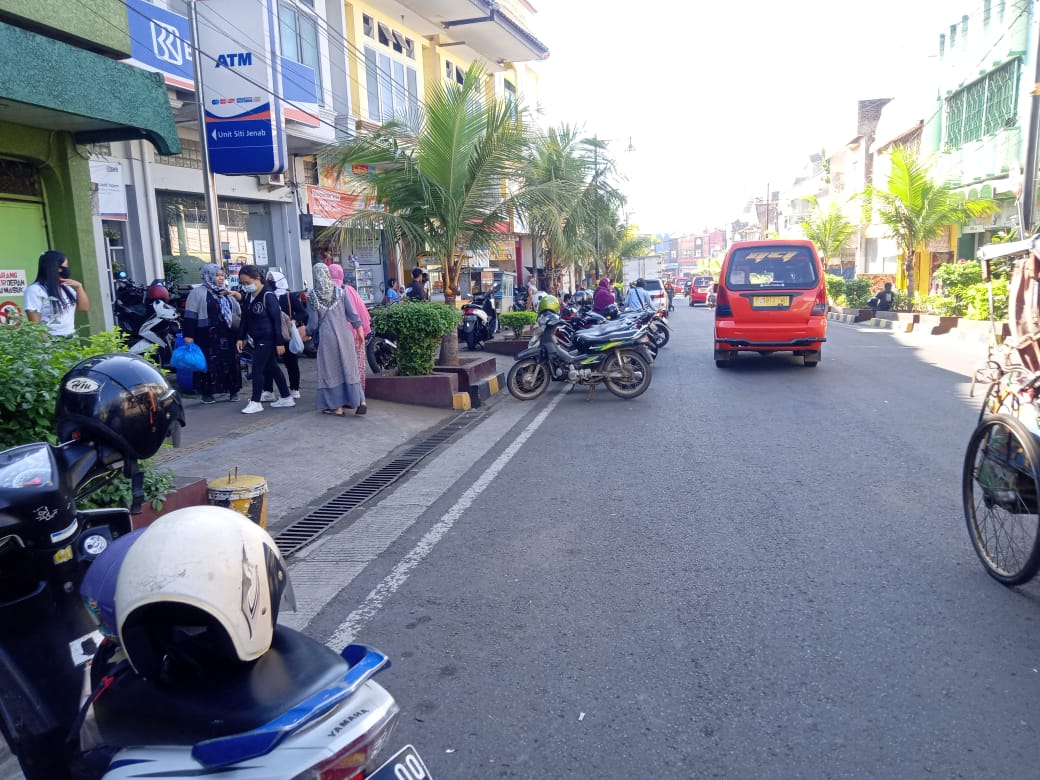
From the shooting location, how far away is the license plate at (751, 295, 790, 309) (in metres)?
13.0

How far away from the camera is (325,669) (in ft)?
6.32

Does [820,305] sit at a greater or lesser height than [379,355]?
greater

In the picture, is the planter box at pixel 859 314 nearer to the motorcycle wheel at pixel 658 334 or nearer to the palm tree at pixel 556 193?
the palm tree at pixel 556 193

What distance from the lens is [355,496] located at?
6.82m

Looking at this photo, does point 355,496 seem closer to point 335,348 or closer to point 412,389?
point 335,348

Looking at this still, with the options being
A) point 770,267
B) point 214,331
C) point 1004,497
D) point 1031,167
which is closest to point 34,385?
point 1004,497

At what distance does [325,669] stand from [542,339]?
9620mm

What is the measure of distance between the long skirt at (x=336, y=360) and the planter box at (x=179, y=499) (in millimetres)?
3891

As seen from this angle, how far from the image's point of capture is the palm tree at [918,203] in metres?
24.1

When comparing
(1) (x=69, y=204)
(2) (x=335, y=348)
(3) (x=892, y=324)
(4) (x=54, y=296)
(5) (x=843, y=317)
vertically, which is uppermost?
(1) (x=69, y=204)

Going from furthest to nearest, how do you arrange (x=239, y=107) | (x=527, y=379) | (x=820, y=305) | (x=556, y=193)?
(x=239, y=107)
(x=820, y=305)
(x=556, y=193)
(x=527, y=379)

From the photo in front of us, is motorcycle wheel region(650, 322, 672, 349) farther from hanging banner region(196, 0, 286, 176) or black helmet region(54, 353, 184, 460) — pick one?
black helmet region(54, 353, 184, 460)

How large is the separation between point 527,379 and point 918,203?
18383mm

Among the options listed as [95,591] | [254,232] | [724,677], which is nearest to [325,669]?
[95,591]
